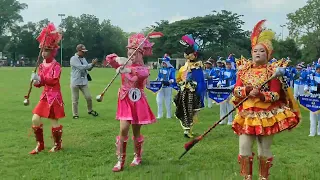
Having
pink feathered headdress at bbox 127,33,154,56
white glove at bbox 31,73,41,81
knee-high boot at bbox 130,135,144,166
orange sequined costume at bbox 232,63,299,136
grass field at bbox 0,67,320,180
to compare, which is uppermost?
pink feathered headdress at bbox 127,33,154,56

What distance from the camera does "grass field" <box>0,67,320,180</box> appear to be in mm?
6539

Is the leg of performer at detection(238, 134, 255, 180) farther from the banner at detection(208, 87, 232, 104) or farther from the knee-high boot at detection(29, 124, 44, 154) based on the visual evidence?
the banner at detection(208, 87, 232, 104)

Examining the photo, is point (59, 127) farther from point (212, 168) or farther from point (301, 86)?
point (301, 86)

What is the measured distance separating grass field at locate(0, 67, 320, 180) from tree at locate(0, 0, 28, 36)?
85.9 metres

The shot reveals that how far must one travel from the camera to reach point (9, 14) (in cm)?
9269

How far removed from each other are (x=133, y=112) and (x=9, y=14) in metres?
93.2

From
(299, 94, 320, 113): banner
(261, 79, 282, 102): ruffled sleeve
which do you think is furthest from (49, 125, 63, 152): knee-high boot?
(299, 94, 320, 113): banner

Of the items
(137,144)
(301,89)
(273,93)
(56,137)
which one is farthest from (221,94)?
(301,89)

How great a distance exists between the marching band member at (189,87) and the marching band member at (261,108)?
397 centimetres

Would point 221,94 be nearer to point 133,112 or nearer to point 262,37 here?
point 133,112

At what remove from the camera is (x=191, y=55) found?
9.80 meters

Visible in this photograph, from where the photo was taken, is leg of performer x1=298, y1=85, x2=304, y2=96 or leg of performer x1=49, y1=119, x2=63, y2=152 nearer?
leg of performer x1=49, y1=119, x2=63, y2=152

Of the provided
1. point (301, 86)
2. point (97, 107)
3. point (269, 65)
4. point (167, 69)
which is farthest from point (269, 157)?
point (301, 86)

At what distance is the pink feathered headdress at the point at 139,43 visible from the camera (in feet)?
22.4
